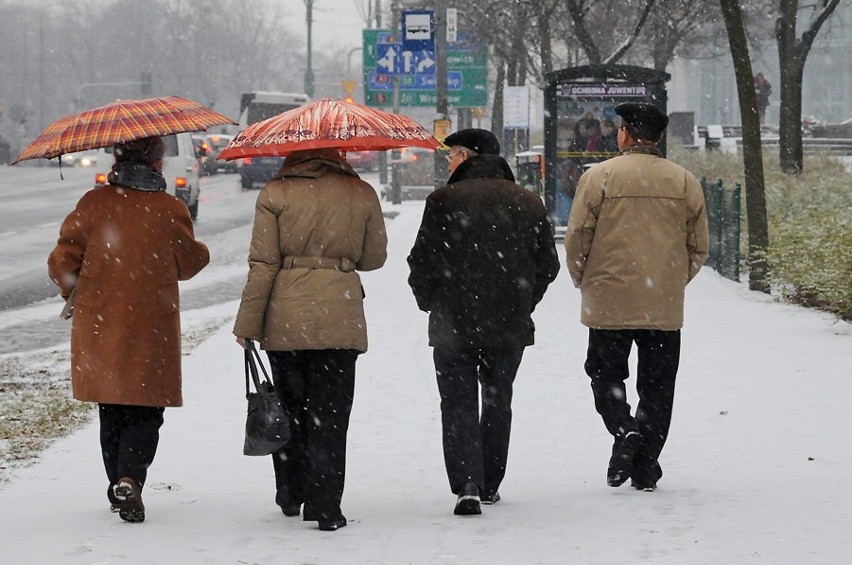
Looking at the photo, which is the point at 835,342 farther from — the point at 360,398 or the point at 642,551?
the point at 642,551

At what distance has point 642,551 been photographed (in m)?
5.62

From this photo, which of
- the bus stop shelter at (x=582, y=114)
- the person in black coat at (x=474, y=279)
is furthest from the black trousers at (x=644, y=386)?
the bus stop shelter at (x=582, y=114)

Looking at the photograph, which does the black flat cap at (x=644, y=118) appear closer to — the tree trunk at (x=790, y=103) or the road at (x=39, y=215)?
the road at (x=39, y=215)

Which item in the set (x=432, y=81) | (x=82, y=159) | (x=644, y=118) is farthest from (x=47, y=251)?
(x=82, y=159)

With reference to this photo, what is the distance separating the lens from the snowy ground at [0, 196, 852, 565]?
571 centimetres

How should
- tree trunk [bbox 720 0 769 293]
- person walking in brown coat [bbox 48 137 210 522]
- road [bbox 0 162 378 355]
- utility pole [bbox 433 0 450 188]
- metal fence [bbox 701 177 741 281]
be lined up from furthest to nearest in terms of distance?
utility pole [bbox 433 0 450 188], metal fence [bbox 701 177 741 281], tree trunk [bbox 720 0 769 293], road [bbox 0 162 378 355], person walking in brown coat [bbox 48 137 210 522]

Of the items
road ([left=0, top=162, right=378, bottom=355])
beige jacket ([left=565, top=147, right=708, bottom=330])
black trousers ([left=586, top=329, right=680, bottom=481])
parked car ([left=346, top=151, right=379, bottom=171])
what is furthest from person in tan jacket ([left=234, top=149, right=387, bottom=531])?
parked car ([left=346, top=151, right=379, bottom=171])

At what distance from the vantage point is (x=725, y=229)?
18703 millimetres

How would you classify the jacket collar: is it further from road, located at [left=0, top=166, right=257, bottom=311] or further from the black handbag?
road, located at [left=0, top=166, right=257, bottom=311]

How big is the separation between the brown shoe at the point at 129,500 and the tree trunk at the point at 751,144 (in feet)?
34.4

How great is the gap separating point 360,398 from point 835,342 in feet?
14.4

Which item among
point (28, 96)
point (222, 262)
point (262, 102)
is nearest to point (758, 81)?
point (262, 102)

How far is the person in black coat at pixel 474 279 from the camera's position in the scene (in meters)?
6.42

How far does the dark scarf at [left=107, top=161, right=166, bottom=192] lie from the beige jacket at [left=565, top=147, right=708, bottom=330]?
1.82 meters
